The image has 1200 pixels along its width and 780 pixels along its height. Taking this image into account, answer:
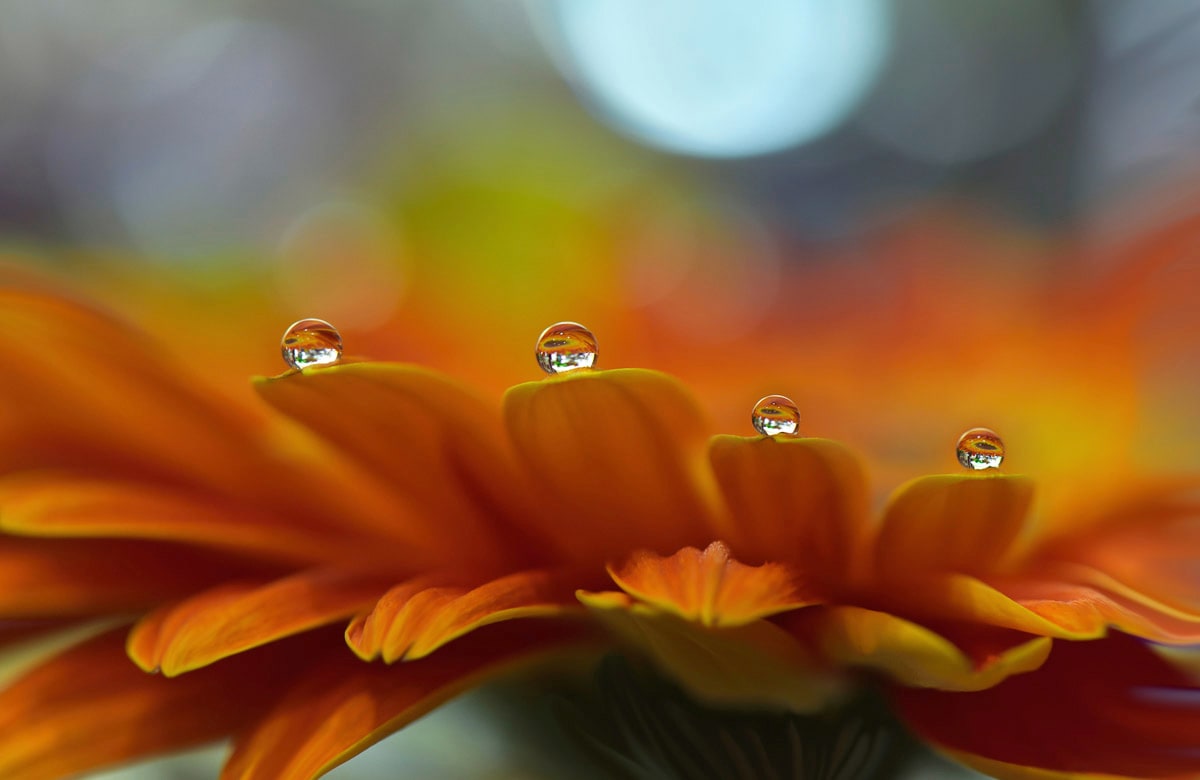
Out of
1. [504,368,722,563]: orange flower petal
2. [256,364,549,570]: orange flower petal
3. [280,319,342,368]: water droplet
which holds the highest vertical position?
[280,319,342,368]: water droplet

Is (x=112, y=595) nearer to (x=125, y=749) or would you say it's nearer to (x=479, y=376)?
(x=125, y=749)

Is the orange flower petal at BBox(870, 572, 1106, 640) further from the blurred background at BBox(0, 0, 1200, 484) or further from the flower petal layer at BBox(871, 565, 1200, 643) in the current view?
the blurred background at BBox(0, 0, 1200, 484)

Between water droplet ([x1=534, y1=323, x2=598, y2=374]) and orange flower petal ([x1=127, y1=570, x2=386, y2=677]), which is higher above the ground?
water droplet ([x1=534, y1=323, x2=598, y2=374])

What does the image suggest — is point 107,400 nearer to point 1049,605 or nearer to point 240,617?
point 240,617

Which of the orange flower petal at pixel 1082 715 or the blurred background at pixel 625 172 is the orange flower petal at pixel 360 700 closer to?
the orange flower petal at pixel 1082 715

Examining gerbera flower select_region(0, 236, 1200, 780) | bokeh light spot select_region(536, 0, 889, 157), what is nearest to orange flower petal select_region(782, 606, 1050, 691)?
gerbera flower select_region(0, 236, 1200, 780)

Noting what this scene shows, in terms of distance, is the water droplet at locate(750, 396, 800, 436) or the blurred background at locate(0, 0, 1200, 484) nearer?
the water droplet at locate(750, 396, 800, 436)

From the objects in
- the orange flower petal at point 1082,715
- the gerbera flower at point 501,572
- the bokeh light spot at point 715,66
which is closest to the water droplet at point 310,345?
the gerbera flower at point 501,572

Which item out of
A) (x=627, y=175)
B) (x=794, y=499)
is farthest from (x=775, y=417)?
(x=627, y=175)
